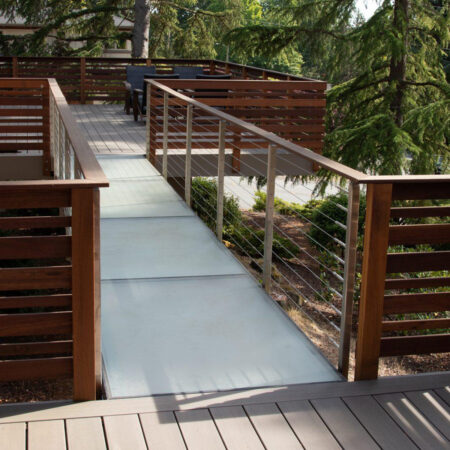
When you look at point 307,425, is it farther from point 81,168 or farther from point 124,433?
point 81,168

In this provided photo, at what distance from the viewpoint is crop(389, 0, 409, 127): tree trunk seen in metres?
10.8

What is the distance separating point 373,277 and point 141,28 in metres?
17.0

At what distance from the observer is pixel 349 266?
128 inches

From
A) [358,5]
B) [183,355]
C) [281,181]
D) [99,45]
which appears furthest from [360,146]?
[281,181]

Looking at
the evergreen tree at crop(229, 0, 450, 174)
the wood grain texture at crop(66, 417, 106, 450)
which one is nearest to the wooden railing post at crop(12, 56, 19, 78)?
the evergreen tree at crop(229, 0, 450, 174)

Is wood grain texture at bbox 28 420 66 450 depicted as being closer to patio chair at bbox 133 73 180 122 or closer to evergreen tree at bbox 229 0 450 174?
evergreen tree at bbox 229 0 450 174

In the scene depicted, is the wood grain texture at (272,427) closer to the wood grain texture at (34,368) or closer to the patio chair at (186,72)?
the wood grain texture at (34,368)

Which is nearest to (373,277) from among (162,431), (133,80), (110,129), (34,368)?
(162,431)

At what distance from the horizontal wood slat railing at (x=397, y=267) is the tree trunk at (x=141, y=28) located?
16.7 metres

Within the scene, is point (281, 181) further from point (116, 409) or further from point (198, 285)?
point (116, 409)

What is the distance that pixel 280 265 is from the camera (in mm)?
9883

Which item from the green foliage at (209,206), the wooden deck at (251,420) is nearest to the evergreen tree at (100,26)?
the green foliage at (209,206)

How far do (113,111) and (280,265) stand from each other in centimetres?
544

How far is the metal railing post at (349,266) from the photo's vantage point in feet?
10.5
